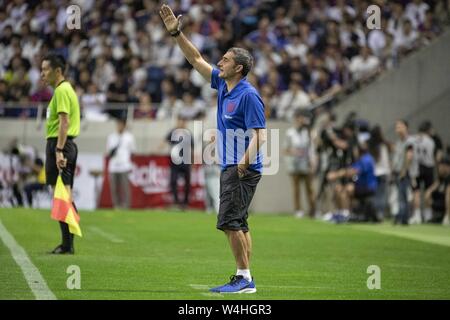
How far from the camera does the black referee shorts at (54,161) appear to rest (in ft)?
48.5

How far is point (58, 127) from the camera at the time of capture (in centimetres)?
1484

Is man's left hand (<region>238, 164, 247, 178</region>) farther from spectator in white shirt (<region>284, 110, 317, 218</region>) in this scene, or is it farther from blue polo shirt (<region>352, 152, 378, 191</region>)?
spectator in white shirt (<region>284, 110, 317, 218</region>)

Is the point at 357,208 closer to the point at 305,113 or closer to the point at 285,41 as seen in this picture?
the point at 305,113

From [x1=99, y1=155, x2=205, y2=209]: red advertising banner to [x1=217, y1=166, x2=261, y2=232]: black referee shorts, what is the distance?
16484 millimetres

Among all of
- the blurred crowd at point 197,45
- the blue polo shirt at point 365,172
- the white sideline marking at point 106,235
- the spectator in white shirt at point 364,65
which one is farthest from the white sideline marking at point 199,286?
the spectator in white shirt at point 364,65

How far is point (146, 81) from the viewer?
29641 millimetres

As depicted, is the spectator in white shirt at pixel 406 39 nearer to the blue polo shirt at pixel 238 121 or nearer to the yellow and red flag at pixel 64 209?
the yellow and red flag at pixel 64 209

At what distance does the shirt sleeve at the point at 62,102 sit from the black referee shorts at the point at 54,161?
0.44 meters

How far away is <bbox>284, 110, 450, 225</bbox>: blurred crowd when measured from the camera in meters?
24.8

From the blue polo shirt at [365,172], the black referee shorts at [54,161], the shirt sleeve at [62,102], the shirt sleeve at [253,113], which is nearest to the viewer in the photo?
the shirt sleeve at [253,113]

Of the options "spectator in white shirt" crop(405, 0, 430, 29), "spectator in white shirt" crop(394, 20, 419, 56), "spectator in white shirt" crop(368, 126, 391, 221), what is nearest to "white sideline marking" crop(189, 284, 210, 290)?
"spectator in white shirt" crop(368, 126, 391, 221)

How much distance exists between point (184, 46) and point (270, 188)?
1640cm
